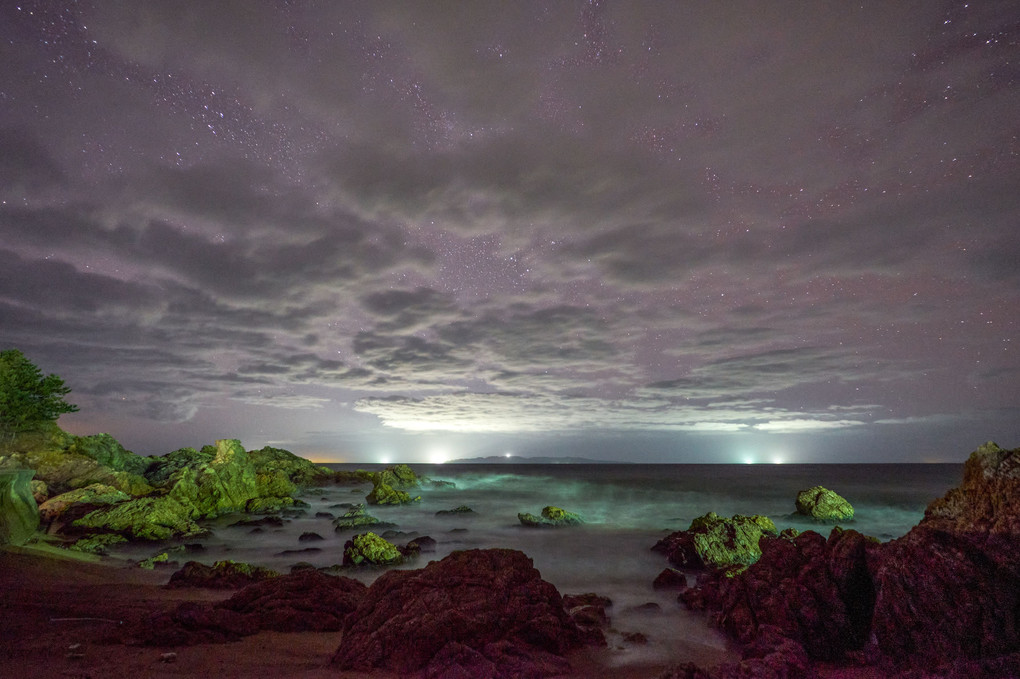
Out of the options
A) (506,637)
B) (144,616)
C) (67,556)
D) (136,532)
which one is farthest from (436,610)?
(136,532)

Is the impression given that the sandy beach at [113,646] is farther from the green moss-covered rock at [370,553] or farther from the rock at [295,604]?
the green moss-covered rock at [370,553]

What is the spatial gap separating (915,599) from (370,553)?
57.2ft

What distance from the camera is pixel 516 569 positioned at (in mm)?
10211

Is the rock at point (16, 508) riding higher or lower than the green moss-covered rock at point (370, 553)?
higher

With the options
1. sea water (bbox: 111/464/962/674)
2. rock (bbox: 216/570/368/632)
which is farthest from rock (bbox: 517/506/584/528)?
rock (bbox: 216/570/368/632)

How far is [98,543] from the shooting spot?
19.0 metres

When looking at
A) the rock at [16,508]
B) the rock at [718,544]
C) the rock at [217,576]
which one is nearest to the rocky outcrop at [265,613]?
the rock at [217,576]

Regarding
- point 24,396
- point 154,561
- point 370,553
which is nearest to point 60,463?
point 24,396

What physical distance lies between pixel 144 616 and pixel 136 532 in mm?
16970

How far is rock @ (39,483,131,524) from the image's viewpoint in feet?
68.6

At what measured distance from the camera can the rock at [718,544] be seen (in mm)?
17594

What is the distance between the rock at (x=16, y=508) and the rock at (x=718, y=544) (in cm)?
2328

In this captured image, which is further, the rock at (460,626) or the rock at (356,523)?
the rock at (356,523)

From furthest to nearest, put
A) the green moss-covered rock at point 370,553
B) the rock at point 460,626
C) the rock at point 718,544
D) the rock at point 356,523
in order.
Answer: the rock at point 356,523 → the green moss-covered rock at point 370,553 → the rock at point 718,544 → the rock at point 460,626
